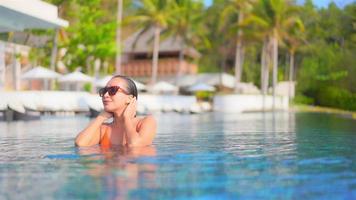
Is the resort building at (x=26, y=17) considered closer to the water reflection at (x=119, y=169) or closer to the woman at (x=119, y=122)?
the woman at (x=119, y=122)

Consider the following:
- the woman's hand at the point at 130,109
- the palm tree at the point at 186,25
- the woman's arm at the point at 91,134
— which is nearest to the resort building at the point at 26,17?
the woman's arm at the point at 91,134

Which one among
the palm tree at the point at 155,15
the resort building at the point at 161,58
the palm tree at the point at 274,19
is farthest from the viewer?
the resort building at the point at 161,58

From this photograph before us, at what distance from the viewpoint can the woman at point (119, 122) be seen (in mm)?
6711

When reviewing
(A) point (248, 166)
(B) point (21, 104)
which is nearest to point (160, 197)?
(A) point (248, 166)

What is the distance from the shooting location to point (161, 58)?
5450 centimetres

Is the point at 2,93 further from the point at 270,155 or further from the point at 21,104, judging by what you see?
the point at 270,155

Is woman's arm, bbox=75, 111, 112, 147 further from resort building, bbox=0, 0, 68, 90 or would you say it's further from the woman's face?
resort building, bbox=0, 0, 68, 90

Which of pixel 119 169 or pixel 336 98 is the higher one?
pixel 336 98

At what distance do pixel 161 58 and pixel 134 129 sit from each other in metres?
47.7

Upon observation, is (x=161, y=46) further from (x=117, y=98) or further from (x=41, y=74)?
(x=117, y=98)

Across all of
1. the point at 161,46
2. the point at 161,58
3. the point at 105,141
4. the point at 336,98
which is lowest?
the point at 105,141

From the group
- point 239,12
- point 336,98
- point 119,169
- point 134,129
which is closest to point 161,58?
point 239,12

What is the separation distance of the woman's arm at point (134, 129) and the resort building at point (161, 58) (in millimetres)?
42088

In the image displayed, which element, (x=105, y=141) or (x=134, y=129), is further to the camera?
(x=105, y=141)
